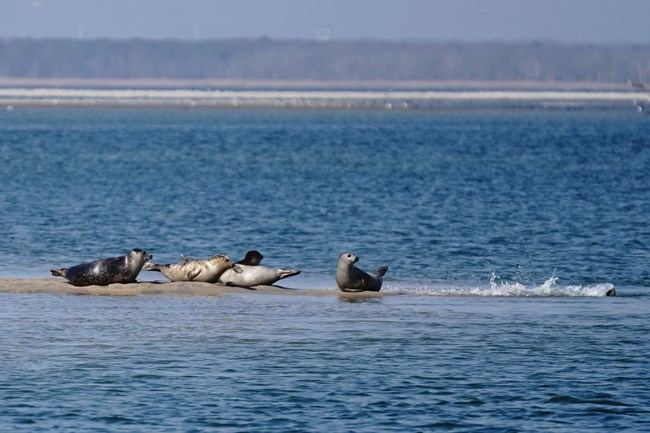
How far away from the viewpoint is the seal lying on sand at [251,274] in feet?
102

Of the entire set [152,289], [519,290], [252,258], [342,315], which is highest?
[252,258]

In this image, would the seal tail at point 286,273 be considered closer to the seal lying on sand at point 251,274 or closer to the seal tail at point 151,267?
the seal lying on sand at point 251,274

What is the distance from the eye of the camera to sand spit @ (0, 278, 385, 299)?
1184 inches

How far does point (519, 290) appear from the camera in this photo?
104 ft

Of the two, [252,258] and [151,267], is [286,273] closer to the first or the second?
[252,258]

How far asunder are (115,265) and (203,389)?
1002 cm

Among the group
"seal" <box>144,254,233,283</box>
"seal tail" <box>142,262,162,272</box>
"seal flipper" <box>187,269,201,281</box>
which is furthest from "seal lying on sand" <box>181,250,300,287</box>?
"seal tail" <box>142,262,162,272</box>

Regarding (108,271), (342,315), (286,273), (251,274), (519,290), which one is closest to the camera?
(342,315)

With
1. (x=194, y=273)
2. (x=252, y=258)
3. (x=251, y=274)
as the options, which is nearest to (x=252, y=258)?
(x=252, y=258)

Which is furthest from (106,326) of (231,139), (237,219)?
(231,139)

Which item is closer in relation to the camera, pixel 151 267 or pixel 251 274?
pixel 151 267

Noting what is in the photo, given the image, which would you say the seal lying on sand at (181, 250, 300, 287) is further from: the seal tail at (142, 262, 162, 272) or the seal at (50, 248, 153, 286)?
the seal at (50, 248, 153, 286)

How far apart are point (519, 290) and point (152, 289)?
7.91m

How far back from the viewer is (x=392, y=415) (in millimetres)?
19625
